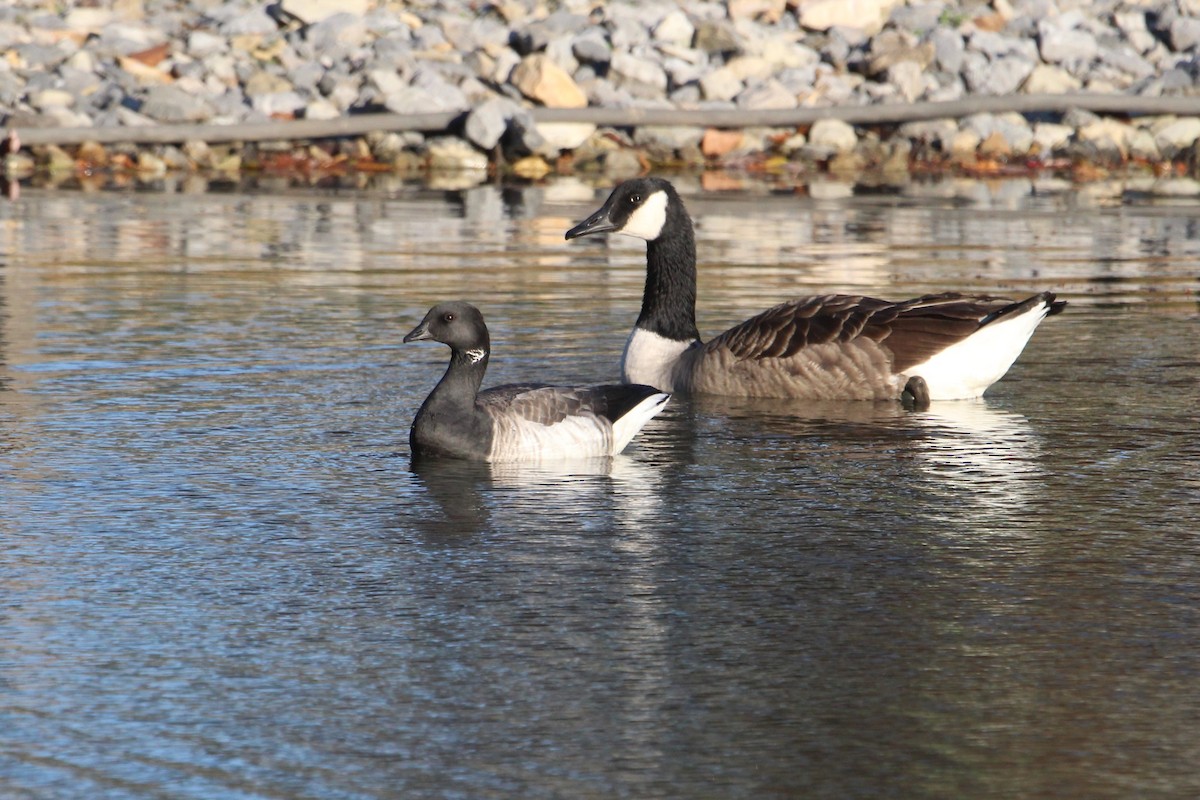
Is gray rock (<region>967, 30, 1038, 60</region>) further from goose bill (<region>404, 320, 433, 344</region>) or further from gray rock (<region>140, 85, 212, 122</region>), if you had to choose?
goose bill (<region>404, 320, 433, 344</region>)

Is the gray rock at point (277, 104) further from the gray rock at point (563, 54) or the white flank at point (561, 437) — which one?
the white flank at point (561, 437)

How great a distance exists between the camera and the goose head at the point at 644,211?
13.8 metres

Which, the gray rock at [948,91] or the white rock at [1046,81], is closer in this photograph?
the gray rock at [948,91]

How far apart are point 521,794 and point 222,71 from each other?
33.3m

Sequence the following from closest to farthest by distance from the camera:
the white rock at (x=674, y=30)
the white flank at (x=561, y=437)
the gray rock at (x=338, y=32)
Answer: the white flank at (x=561, y=437) → the gray rock at (x=338, y=32) → the white rock at (x=674, y=30)

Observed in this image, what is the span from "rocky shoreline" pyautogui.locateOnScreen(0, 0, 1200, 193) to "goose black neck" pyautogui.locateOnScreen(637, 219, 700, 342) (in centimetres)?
1925

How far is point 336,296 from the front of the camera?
1762 centimetres

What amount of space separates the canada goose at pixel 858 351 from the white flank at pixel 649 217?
451 millimetres

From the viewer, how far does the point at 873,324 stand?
12711mm

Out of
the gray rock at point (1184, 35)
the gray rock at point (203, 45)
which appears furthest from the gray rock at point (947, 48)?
the gray rock at point (203, 45)

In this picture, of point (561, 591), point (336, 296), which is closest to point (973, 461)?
point (561, 591)

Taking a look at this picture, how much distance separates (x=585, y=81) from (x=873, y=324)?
81.9ft

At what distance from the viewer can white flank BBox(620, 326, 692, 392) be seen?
13422 millimetres

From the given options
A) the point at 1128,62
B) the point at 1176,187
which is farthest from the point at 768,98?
the point at 1128,62
